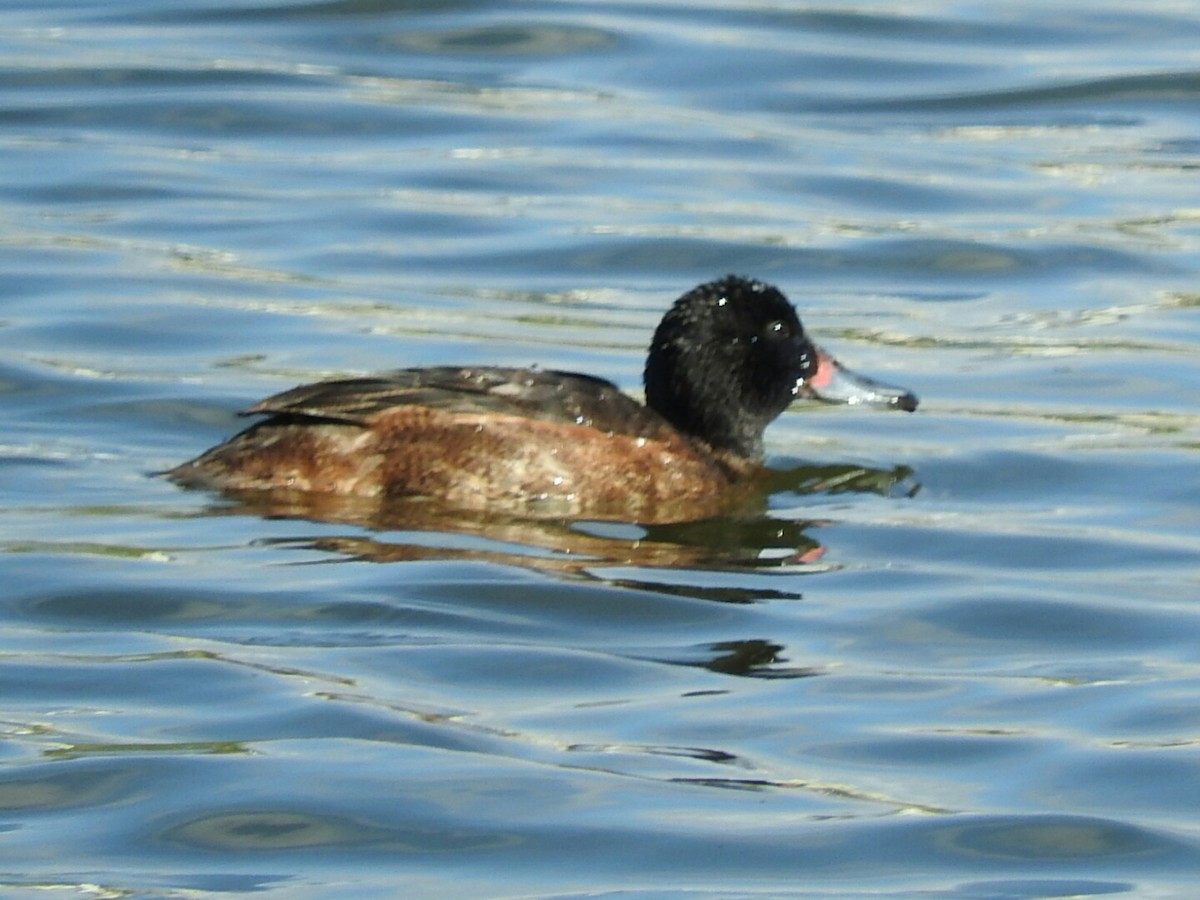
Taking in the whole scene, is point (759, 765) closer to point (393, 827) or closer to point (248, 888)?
point (393, 827)

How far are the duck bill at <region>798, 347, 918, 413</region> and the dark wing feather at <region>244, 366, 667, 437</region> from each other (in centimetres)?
114

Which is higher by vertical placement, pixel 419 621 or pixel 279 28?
pixel 279 28

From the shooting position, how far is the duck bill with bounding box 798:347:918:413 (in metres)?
12.3

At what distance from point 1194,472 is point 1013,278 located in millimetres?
4129

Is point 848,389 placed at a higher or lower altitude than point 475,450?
higher

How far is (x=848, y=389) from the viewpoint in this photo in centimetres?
1232

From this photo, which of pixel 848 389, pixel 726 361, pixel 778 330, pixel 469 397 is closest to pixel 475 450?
pixel 469 397

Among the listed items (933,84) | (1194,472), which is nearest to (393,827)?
(1194,472)

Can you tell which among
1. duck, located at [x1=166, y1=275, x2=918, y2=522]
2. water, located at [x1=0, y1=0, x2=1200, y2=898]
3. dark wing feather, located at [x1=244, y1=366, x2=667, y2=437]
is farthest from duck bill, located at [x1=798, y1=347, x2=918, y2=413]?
dark wing feather, located at [x1=244, y1=366, x2=667, y2=437]

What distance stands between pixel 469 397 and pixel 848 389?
74.4 inches

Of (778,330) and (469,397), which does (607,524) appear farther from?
(778,330)

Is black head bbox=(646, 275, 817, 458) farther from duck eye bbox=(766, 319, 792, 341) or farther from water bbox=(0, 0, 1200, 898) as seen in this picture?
water bbox=(0, 0, 1200, 898)

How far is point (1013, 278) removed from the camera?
1585cm

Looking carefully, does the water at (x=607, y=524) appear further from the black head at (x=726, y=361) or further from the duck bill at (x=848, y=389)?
the black head at (x=726, y=361)
